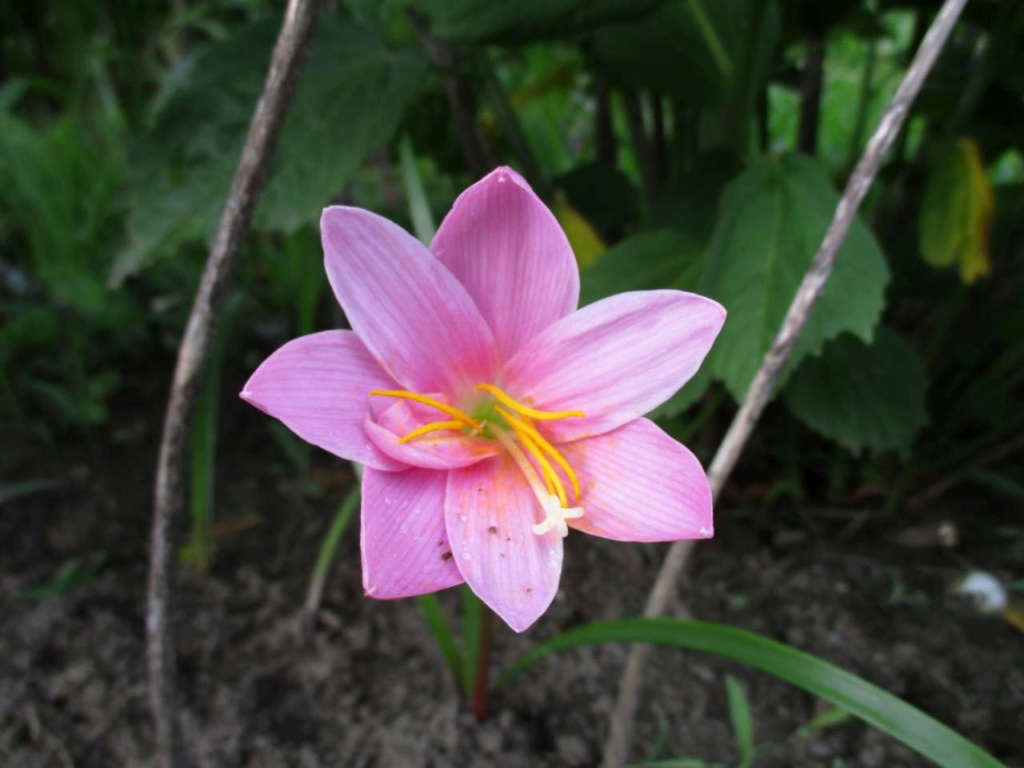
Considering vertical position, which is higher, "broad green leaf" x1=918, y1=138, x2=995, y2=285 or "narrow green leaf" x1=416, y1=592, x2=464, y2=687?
"broad green leaf" x1=918, y1=138, x2=995, y2=285

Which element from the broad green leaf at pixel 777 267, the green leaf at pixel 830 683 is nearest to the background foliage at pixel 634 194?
the broad green leaf at pixel 777 267

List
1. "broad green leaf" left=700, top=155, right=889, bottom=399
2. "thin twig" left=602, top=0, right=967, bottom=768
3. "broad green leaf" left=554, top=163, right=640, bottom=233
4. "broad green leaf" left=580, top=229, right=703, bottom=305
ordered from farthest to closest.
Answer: "broad green leaf" left=554, top=163, right=640, bottom=233
"broad green leaf" left=580, top=229, right=703, bottom=305
"broad green leaf" left=700, top=155, right=889, bottom=399
"thin twig" left=602, top=0, right=967, bottom=768

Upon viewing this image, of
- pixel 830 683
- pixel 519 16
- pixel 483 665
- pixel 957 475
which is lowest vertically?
pixel 957 475

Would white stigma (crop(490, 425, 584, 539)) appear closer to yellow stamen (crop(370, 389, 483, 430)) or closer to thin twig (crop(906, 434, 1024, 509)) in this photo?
yellow stamen (crop(370, 389, 483, 430))

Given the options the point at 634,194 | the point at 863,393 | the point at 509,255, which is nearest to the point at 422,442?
the point at 509,255

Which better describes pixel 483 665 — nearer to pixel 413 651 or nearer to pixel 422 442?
pixel 413 651

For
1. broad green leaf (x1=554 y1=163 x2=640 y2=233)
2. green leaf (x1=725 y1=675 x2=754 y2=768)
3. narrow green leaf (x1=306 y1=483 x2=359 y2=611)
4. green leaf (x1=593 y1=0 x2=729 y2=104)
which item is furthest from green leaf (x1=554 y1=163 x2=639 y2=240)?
green leaf (x1=725 y1=675 x2=754 y2=768)

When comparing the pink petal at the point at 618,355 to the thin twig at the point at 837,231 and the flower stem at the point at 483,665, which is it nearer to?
the thin twig at the point at 837,231
